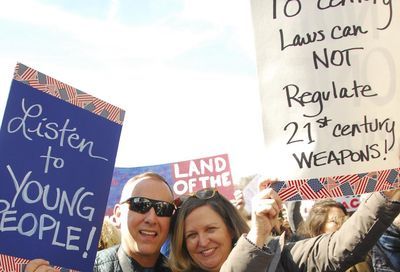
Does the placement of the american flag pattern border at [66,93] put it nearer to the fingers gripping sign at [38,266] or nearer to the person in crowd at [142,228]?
the person in crowd at [142,228]

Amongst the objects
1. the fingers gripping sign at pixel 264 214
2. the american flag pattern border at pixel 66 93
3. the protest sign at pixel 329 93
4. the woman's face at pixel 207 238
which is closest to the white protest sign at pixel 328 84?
the protest sign at pixel 329 93

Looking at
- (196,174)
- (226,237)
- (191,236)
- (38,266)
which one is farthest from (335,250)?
(196,174)

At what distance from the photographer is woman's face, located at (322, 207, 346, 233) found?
4.70 meters

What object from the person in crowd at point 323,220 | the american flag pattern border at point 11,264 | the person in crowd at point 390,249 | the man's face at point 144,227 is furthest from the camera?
the person in crowd at point 323,220

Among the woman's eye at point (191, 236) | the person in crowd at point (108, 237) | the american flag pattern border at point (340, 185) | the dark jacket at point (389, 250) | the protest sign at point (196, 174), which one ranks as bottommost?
the dark jacket at point (389, 250)

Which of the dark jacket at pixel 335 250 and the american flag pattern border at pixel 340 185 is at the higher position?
the american flag pattern border at pixel 340 185

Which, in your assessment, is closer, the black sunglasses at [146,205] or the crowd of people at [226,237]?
the crowd of people at [226,237]

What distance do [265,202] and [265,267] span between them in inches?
11.1

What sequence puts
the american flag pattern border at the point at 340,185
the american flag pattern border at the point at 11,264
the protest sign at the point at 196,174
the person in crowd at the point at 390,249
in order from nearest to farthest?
1. the american flag pattern border at the point at 340,185
2. the american flag pattern border at the point at 11,264
3. the person in crowd at the point at 390,249
4. the protest sign at the point at 196,174

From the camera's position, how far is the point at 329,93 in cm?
254

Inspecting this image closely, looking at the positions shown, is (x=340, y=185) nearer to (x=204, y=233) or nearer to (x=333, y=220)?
(x=204, y=233)

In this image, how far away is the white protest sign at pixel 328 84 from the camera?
98.5 inches

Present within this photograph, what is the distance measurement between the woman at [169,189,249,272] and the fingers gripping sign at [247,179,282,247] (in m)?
0.56

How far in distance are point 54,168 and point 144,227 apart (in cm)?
62
